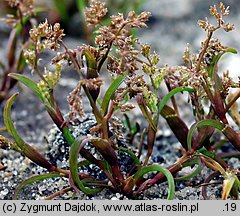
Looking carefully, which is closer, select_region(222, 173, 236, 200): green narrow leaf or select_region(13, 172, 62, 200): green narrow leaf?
select_region(222, 173, 236, 200): green narrow leaf

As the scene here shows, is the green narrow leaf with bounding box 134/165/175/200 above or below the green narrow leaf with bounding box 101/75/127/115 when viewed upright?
below

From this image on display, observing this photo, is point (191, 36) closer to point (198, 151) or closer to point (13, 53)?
point (13, 53)

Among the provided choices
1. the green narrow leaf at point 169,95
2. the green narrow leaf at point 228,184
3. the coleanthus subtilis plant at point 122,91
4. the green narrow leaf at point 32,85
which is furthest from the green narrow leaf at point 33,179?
the green narrow leaf at point 228,184

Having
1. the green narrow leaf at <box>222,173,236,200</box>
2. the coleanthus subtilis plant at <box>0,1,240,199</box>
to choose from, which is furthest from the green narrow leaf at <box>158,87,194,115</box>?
the green narrow leaf at <box>222,173,236,200</box>

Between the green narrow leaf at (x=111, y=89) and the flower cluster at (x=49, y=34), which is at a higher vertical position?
the flower cluster at (x=49, y=34)

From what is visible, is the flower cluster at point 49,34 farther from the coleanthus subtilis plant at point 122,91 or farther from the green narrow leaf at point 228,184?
the green narrow leaf at point 228,184

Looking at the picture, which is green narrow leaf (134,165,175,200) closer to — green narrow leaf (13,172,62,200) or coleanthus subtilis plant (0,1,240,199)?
coleanthus subtilis plant (0,1,240,199)

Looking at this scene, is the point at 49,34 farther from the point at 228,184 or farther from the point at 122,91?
the point at 228,184

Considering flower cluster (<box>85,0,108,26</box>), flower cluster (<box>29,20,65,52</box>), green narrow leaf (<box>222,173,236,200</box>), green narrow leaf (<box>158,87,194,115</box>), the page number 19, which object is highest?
flower cluster (<box>85,0,108,26</box>)
